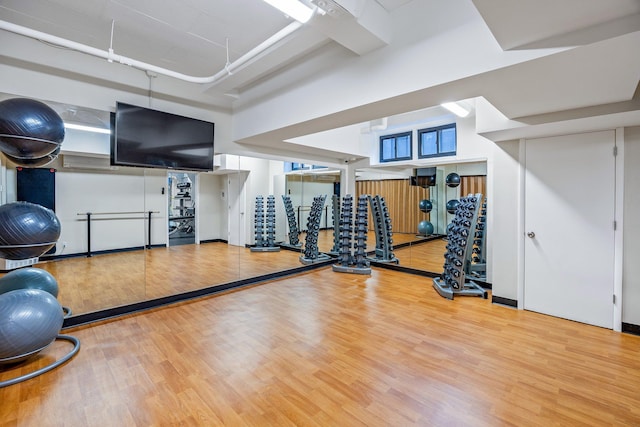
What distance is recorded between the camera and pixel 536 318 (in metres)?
3.72

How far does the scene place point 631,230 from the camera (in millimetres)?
3275

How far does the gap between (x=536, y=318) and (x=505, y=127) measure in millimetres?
2443

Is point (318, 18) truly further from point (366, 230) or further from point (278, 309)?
point (366, 230)

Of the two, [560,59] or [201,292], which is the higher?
[560,59]

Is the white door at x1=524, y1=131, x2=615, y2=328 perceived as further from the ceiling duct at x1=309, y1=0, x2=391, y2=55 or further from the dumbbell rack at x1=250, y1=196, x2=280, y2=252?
the dumbbell rack at x1=250, y1=196, x2=280, y2=252

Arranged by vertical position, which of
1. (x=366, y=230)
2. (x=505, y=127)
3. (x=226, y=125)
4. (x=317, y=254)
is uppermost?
(x=226, y=125)

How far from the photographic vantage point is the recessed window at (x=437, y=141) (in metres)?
5.66

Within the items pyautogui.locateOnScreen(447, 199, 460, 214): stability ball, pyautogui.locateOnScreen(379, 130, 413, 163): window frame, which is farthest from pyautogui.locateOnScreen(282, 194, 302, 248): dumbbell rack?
pyautogui.locateOnScreen(447, 199, 460, 214): stability ball

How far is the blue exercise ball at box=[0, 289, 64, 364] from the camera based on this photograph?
238cm

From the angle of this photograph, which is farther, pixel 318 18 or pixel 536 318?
pixel 536 318

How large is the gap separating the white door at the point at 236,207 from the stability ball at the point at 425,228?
3.73m

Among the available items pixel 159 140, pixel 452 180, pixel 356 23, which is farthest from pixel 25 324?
pixel 452 180

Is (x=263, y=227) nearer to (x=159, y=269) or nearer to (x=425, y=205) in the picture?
(x=159, y=269)

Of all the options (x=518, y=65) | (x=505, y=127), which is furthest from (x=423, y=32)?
(x=505, y=127)
